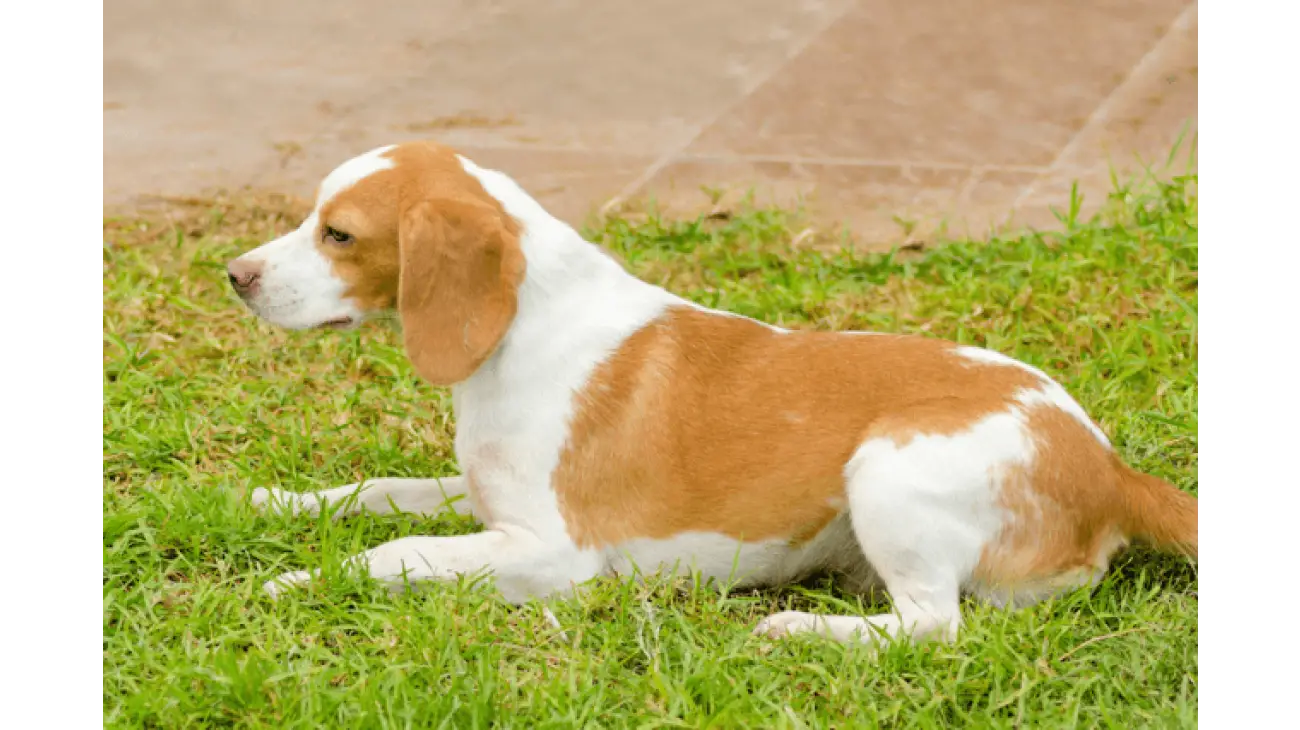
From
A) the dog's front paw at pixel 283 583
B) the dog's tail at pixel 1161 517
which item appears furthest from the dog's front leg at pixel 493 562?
the dog's tail at pixel 1161 517

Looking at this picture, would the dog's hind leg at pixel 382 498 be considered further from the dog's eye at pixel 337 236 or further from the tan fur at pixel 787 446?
the dog's eye at pixel 337 236

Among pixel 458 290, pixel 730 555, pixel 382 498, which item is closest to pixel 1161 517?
pixel 730 555

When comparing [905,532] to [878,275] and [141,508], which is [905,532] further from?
[878,275]

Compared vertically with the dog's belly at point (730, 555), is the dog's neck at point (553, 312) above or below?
above

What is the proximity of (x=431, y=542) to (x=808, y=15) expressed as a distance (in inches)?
231

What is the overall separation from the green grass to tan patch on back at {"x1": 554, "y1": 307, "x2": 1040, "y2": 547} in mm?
217

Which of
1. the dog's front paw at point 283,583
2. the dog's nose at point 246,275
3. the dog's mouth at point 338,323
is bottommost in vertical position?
Answer: the dog's front paw at point 283,583

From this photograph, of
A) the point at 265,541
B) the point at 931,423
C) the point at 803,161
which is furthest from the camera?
the point at 803,161

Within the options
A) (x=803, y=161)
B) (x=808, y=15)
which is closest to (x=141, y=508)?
(x=803, y=161)

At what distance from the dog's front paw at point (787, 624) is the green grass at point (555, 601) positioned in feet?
0.17

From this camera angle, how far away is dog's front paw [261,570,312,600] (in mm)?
4074

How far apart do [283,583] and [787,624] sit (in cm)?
131

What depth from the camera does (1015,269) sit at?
623cm

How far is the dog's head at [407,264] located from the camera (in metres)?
3.91
